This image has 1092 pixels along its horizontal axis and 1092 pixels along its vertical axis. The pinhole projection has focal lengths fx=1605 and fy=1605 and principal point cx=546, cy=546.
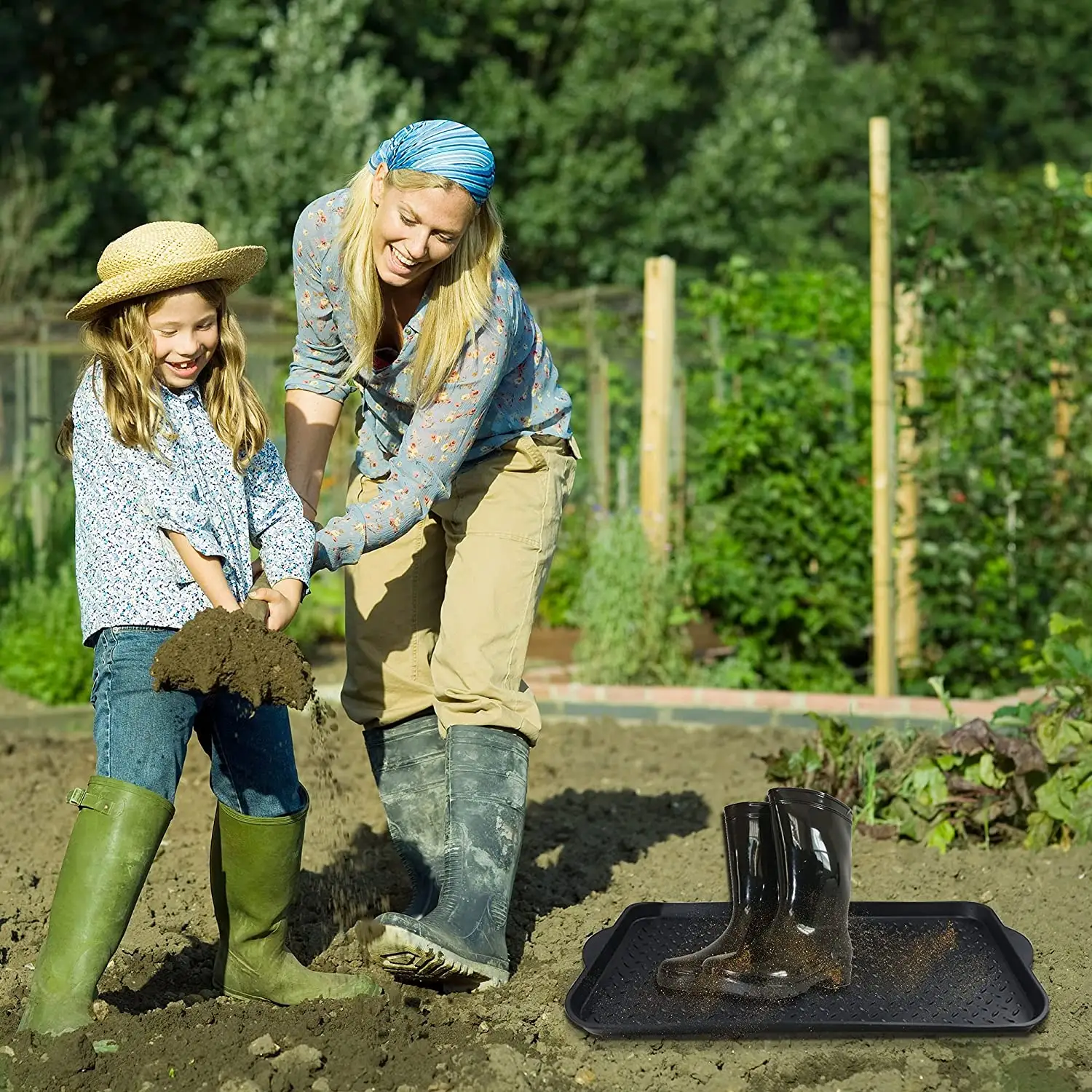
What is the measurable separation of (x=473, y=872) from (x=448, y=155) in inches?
55.6

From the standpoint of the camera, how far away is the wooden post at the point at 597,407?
873 cm

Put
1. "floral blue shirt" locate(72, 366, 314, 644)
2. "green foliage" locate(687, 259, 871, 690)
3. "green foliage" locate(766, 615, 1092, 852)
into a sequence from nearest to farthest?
1. "floral blue shirt" locate(72, 366, 314, 644)
2. "green foliage" locate(766, 615, 1092, 852)
3. "green foliage" locate(687, 259, 871, 690)

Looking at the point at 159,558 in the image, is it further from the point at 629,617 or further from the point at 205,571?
the point at 629,617

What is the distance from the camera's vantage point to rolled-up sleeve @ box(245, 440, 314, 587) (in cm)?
302

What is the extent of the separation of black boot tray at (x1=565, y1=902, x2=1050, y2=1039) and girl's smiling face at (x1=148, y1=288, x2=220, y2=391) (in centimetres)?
138

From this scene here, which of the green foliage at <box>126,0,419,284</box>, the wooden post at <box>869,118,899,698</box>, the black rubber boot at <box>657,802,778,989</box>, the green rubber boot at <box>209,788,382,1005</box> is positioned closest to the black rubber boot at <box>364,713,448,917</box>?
the green rubber boot at <box>209,788,382,1005</box>

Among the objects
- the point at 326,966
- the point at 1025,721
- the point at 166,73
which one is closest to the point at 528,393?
the point at 326,966

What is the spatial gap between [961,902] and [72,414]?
2.18 meters

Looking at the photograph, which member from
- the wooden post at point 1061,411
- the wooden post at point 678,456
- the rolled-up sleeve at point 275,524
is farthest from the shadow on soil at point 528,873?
the wooden post at point 678,456

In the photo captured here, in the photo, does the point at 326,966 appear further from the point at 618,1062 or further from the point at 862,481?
the point at 862,481

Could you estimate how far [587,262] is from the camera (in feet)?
67.8

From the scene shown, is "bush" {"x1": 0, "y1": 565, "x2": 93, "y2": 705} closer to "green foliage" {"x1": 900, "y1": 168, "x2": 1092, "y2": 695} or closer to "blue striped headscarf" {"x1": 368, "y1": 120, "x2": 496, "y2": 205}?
"green foliage" {"x1": 900, "y1": 168, "x2": 1092, "y2": 695}

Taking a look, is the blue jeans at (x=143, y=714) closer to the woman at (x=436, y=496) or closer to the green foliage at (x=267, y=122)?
the woman at (x=436, y=496)

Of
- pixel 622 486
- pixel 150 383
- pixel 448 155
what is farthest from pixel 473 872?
pixel 622 486
